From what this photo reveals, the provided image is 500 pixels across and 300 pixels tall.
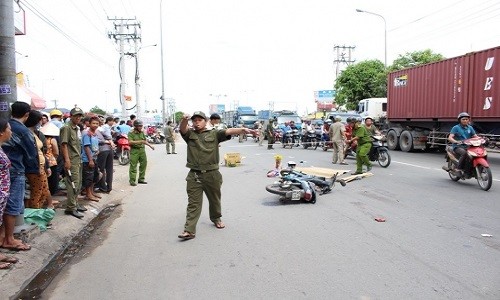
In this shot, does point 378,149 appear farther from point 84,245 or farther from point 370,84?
point 370,84

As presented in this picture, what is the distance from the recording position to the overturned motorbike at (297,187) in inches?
299

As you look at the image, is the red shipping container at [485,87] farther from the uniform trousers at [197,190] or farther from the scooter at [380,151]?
the uniform trousers at [197,190]

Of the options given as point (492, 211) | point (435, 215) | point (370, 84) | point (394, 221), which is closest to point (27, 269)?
point (394, 221)

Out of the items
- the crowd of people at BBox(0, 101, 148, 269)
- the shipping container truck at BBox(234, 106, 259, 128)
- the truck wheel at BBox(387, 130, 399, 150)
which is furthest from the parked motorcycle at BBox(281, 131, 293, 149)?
the crowd of people at BBox(0, 101, 148, 269)

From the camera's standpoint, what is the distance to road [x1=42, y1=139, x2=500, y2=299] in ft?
12.7

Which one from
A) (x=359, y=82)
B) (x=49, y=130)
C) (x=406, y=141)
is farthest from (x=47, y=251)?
(x=359, y=82)

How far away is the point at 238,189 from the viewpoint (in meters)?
9.67

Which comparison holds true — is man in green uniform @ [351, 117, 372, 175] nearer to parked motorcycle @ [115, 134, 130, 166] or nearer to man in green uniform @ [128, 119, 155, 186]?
man in green uniform @ [128, 119, 155, 186]

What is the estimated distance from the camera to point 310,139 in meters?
22.9

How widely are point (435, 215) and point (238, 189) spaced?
431 centimetres

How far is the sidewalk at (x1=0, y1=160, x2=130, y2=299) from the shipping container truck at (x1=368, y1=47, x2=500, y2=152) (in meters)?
13.0

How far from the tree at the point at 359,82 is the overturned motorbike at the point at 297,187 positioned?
109ft

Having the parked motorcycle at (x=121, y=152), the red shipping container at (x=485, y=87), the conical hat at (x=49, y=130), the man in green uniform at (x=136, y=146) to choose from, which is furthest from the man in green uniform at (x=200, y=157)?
the red shipping container at (x=485, y=87)

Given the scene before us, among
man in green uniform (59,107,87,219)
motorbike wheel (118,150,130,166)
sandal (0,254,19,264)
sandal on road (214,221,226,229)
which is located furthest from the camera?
motorbike wheel (118,150,130,166)
